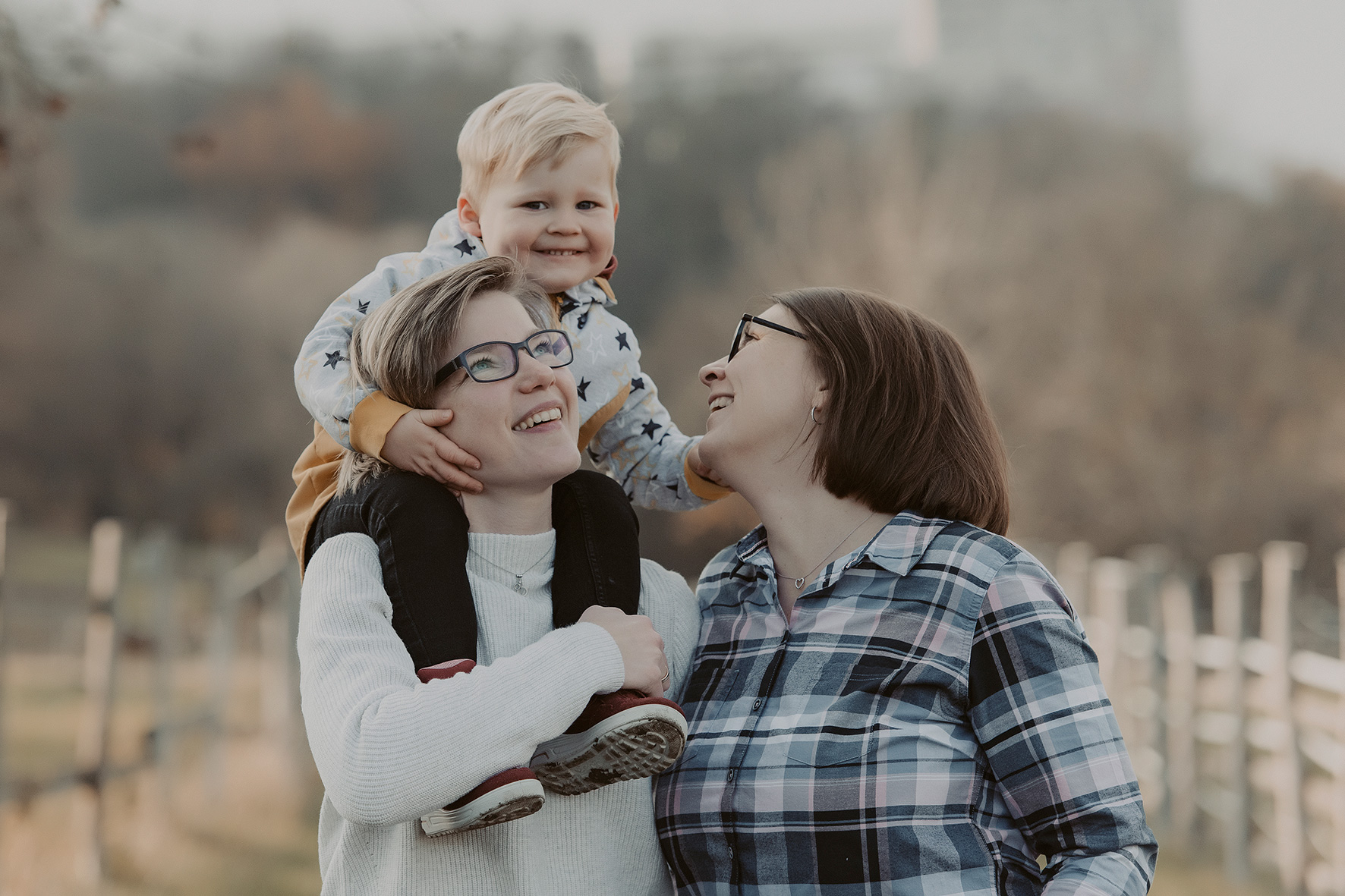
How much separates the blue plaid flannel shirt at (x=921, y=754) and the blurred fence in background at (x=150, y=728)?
214 inches

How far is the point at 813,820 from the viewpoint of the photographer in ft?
6.33

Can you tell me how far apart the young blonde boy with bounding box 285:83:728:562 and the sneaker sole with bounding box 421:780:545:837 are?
2.20 feet

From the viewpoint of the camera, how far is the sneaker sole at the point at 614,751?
176 cm

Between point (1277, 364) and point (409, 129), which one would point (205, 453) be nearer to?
point (409, 129)

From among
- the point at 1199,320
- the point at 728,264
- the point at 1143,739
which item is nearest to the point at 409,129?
the point at 728,264

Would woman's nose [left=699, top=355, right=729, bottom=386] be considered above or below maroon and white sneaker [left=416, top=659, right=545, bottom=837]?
above

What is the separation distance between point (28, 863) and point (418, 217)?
2191cm

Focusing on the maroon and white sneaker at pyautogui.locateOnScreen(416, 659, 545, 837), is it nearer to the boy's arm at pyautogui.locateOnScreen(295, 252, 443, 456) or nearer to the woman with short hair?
the woman with short hair

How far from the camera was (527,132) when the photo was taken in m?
2.44

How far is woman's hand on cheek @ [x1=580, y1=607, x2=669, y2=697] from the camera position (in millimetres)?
1824

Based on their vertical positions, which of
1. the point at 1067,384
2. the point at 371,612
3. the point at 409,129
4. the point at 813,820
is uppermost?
the point at 409,129

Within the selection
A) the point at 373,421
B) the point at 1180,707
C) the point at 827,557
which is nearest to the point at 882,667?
the point at 827,557

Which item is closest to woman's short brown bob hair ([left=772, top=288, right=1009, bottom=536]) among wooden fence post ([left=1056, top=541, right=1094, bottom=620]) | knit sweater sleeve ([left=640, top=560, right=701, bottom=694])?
knit sweater sleeve ([left=640, top=560, right=701, bottom=694])

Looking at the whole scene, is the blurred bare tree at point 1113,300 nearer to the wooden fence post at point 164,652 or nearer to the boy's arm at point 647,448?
the wooden fence post at point 164,652
